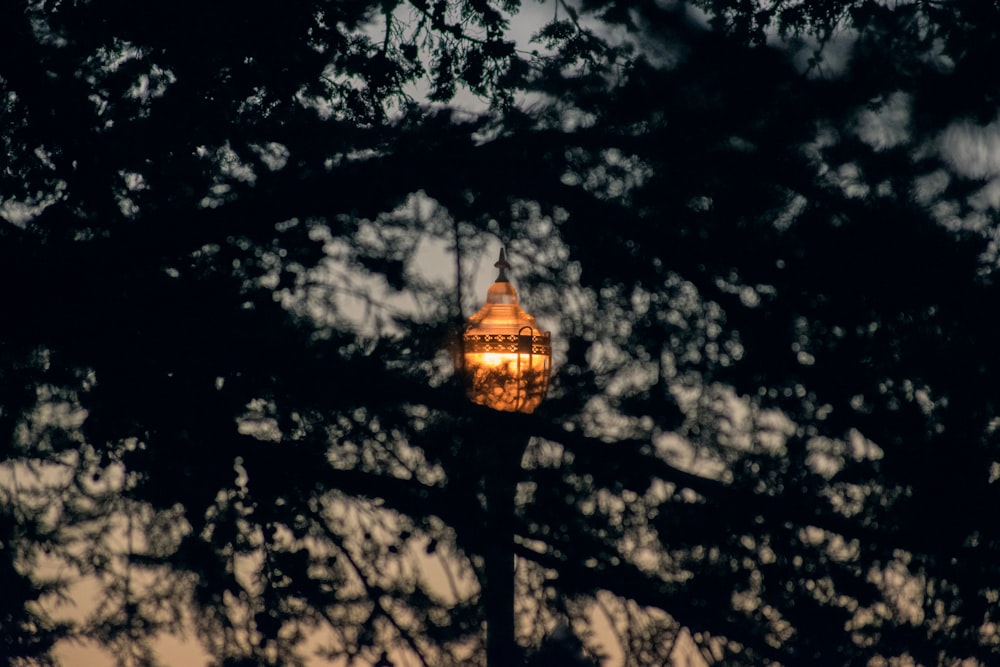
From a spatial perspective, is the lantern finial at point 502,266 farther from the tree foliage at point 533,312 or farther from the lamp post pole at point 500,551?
the lamp post pole at point 500,551

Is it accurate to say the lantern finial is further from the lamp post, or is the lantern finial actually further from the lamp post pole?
the lamp post pole

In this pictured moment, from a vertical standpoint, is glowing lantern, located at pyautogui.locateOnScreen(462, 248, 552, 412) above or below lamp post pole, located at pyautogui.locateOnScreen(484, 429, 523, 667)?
above

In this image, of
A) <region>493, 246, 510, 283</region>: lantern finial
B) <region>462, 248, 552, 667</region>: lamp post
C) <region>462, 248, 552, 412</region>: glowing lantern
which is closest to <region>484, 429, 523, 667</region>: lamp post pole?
<region>462, 248, 552, 667</region>: lamp post

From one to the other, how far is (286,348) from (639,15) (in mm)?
2369

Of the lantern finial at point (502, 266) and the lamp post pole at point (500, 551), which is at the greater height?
the lantern finial at point (502, 266)

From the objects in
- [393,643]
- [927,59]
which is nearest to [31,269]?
[393,643]

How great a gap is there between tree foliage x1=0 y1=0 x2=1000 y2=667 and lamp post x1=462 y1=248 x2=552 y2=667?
0.07 meters

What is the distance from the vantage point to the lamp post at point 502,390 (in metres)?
5.48

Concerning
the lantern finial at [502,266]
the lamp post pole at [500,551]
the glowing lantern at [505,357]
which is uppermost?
the lantern finial at [502,266]

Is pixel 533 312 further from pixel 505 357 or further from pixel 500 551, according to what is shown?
pixel 500 551

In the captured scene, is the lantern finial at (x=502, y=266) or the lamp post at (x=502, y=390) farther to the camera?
the lantern finial at (x=502, y=266)

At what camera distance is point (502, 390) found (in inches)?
216

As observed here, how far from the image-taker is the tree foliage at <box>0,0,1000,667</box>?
537cm

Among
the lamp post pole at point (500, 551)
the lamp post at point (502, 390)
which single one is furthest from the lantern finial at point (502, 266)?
the lamp post pole at point (500, 551)
